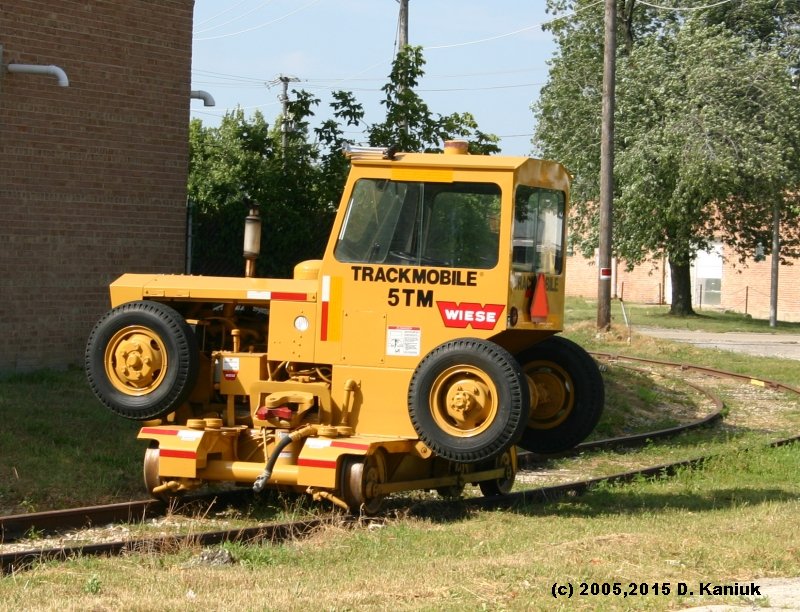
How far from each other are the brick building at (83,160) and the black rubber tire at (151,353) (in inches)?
214

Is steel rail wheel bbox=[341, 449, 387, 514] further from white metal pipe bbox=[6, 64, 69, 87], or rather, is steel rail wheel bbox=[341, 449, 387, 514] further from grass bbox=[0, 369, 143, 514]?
white metal pipe bbox=[6, 64, 69, 87]

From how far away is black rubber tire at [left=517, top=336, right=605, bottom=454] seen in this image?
1025 cm

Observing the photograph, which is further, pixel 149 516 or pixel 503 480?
pixel 503 480

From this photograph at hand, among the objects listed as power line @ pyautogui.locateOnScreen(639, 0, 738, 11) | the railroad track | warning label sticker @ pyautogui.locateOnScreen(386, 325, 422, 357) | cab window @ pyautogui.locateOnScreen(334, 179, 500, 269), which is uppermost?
power line @ pyautogui.locateOnScreen(639, 0, 738, 11)

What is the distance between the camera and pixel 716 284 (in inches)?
1999

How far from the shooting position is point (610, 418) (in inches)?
655

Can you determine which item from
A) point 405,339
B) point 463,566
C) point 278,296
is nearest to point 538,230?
point 405,339

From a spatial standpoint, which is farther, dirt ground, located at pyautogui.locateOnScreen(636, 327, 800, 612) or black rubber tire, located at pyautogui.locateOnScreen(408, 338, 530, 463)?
dirt ground, located at pyautogui.locateOnScreen(636, 327, 800, 612)

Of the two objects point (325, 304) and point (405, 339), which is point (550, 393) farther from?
point (325, 304)

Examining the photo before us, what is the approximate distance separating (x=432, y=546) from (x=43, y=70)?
319 inches

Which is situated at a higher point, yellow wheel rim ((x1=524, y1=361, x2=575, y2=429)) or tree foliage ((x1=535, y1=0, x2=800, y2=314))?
tree foliage ((x1=535, y1=0, x2=800, y2=314))

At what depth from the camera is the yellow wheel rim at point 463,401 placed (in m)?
8.92

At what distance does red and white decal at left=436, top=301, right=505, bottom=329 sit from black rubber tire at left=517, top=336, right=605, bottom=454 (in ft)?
4.10

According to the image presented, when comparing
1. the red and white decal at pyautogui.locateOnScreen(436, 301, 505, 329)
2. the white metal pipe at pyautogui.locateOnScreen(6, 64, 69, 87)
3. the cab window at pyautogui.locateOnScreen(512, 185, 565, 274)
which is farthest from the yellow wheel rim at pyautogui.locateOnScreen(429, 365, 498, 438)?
the white metal pipe at pyautogui.locateOnScreen(6, 64, 69, 87)
